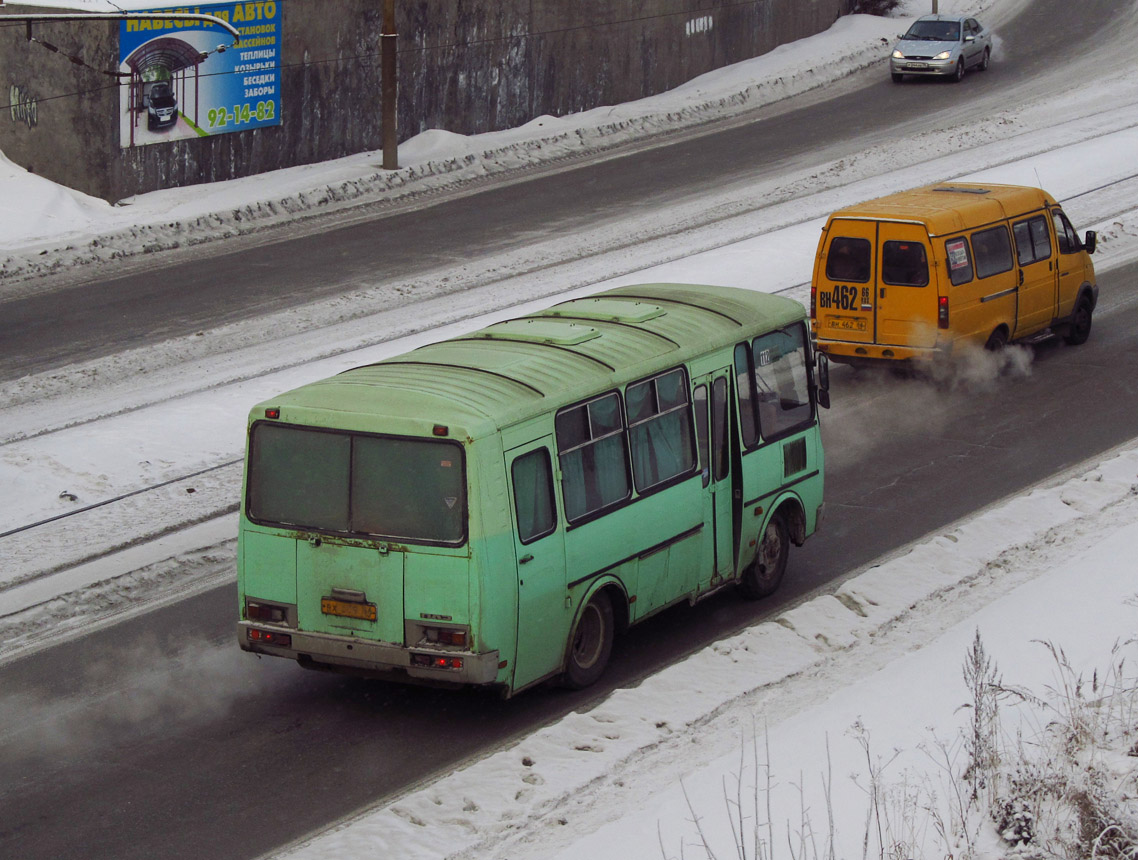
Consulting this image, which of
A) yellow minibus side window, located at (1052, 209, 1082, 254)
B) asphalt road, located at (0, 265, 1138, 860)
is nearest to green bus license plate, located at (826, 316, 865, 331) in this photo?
yellow minibus side window, located at (1052, 209, 1082, 254)

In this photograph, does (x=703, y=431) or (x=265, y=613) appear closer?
(x=265, y=613)

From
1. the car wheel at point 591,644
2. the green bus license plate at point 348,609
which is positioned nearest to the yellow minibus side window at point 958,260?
the car wheel at point 591,644

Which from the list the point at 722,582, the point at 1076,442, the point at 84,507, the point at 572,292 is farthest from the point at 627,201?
the point at 722,582

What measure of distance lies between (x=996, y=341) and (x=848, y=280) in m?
2.04

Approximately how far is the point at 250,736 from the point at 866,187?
21.7 m

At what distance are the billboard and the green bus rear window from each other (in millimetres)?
18421

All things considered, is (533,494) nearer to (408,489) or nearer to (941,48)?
(408,489)

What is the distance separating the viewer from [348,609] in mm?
9852

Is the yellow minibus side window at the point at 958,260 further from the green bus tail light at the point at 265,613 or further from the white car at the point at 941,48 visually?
the white car at the point at 941,48

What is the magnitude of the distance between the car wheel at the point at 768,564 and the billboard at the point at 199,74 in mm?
18027

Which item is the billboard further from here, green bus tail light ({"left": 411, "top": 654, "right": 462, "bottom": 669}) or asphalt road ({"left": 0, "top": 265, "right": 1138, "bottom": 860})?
green bus tail light ({"left": 411, "top": 654, "right": 462, "bottom": 669})

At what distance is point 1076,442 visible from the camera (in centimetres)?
1638

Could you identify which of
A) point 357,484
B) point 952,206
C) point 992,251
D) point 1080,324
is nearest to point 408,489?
point 357,484

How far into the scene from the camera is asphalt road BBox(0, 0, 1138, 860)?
909cm
